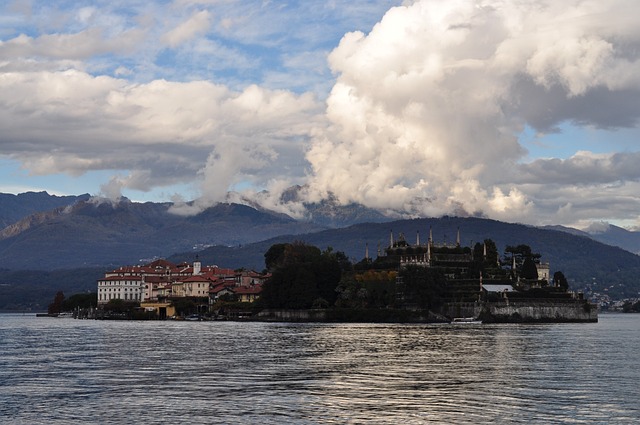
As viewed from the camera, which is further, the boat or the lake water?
the boat

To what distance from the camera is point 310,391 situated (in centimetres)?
6206

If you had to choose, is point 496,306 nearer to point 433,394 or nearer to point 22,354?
point 22,354

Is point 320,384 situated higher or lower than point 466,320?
lower

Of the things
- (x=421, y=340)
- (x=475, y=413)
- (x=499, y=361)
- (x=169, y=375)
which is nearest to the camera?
(x=475, y=413)

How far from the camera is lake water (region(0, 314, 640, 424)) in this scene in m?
52.2

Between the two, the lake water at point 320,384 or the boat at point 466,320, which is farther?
the boat at point 466,320

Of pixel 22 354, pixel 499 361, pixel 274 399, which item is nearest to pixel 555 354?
pixel 499 361

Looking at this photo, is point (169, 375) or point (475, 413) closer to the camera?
point (475, 413)

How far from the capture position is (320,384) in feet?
217

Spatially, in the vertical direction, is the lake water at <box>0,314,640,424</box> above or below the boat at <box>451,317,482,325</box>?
below

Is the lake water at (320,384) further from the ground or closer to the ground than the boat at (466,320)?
closer to the ground

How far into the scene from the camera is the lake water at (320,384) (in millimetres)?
52188

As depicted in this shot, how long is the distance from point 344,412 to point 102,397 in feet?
50.5

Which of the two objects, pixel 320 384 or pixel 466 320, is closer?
pixel 320 384
